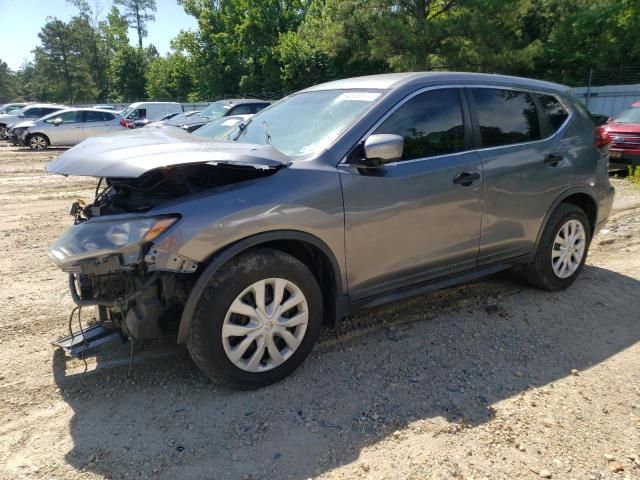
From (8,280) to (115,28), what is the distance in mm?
73006

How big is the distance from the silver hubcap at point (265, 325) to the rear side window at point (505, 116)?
6.62ft

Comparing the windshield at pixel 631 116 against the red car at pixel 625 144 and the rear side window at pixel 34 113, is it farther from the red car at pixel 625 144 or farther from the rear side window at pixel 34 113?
the rear side window at pixel 34 113

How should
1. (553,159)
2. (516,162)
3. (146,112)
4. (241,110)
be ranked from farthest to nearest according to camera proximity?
(146,112)
(241,110)
(553,159)
(516,162)

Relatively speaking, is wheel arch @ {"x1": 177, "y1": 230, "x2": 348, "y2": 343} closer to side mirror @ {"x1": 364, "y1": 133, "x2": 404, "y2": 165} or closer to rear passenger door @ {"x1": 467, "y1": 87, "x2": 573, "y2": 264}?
side mirror @ {"x1": 364, "y1": 133, "x2": 404, "y2": 165}

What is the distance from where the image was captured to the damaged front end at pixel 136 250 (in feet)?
9.09

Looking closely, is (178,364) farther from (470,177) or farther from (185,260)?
(470,177)

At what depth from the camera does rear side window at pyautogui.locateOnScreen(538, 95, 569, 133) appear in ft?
14.7

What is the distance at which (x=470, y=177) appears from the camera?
12.5 ft

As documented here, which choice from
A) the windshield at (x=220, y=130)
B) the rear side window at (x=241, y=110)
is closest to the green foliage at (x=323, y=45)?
the rear side window at (x=241, y=110)

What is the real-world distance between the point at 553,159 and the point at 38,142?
1897 cm

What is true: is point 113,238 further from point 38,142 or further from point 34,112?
point 34,112

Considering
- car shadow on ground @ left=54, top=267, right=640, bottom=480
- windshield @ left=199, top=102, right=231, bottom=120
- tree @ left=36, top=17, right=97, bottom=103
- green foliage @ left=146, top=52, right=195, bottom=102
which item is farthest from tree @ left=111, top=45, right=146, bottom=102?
car shadow on ground @ left=54, top=267, right=640, bottom=480

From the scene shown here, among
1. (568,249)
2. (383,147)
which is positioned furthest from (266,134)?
(568,249)

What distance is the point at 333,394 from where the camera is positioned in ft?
10.2
